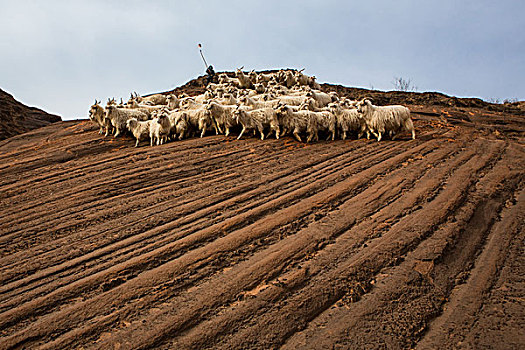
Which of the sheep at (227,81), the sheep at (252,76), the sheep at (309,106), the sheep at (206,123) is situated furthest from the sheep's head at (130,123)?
the sheep at (252,76)

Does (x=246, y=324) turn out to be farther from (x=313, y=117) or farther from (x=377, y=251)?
(x=313, y=117)

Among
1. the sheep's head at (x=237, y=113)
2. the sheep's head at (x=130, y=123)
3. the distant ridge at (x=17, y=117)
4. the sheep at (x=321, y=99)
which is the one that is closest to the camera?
the sheep's head at (x=237, y=113)

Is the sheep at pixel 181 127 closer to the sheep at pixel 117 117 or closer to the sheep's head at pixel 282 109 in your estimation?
the sheep at pixel 117 117

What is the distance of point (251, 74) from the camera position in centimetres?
2112

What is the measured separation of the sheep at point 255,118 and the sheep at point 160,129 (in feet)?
7.50

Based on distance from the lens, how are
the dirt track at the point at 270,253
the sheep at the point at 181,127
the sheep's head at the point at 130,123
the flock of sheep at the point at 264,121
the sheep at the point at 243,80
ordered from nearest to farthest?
the dirt track at the point at 270,253 → the flock of sheep at the point at 264,121 → the sheep at the point at 181,127 → the sheep's head at the point at 130,123 → the sheep at the point at 243,80

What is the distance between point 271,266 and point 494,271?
2.62 meters

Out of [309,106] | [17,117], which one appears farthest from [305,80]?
[17,117]

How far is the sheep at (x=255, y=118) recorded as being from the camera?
32.4 ft

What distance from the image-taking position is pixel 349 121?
9773 mm

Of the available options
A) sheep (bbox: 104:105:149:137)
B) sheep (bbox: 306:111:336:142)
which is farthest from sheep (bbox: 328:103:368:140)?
sheep (bbox: 104:105:149:137)

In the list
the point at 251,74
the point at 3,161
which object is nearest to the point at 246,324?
the point at 3,161

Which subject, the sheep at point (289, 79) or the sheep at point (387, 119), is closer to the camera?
the sheep at point (387, 119)

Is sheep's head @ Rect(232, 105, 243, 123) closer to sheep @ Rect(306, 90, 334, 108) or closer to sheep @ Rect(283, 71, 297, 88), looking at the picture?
sheep @ Rect(306, 90, 334, 108)
